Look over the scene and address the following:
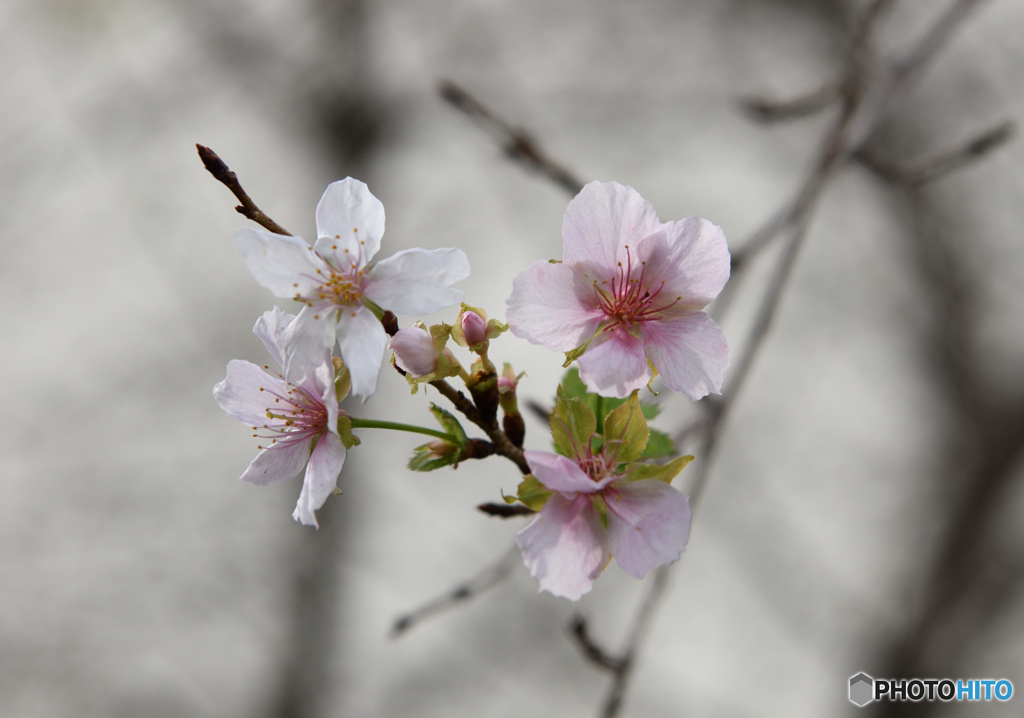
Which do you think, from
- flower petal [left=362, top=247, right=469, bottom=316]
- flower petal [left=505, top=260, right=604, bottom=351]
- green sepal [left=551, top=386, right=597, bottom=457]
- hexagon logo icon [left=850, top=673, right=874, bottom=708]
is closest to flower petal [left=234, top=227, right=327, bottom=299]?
flower petal [left=362, top=247, right=469, bottom=316]

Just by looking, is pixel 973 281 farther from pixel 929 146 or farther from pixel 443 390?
pixel 443 390

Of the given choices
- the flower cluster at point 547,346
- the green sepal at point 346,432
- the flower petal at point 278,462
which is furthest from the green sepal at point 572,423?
the flower petal at point 278,462

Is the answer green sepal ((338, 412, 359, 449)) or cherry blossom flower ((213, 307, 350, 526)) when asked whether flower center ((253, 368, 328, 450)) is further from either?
green sepal ((338, 412, 359, 449))

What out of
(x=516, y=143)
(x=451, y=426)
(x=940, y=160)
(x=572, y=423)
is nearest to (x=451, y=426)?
(x=451, y=426)

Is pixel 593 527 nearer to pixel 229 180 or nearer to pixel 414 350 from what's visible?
pixel 414 350

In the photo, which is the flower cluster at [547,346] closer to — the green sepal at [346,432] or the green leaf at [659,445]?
the green sepal at [346,432]

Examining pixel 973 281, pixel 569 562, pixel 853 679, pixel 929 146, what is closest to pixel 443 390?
pixel 569 562

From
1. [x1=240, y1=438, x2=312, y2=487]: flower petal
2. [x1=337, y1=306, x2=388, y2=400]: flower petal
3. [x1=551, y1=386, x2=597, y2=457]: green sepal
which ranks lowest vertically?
[x1=240, y1=438, x2=312, y2=487]: flower petal
